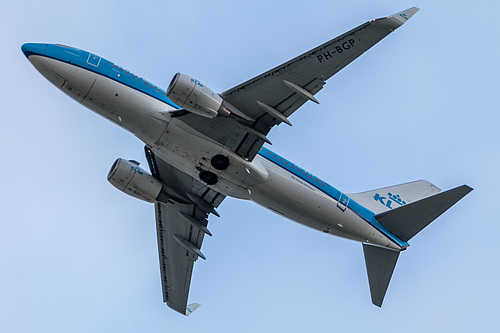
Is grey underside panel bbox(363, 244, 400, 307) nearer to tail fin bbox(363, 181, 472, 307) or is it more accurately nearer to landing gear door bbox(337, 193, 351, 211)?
tail fin bbox(363, 181, 472, 307)

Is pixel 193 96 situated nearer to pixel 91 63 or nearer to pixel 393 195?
pixel 91 63

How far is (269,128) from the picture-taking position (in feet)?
120

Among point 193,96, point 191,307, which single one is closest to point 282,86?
point 193,96

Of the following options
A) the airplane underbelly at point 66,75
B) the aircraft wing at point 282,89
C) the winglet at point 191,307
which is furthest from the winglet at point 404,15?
the winglet at point 191,307

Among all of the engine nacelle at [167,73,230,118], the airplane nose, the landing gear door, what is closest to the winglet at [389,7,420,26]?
the engine nacelle at [167,73,230,118]

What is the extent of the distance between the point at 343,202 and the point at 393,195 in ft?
19.3

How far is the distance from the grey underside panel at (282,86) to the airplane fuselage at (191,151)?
→ 76 centimetres

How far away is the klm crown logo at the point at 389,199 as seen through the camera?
1678 inches

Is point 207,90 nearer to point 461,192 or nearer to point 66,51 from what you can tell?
point 66,51

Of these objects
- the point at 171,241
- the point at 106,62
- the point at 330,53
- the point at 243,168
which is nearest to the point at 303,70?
the point at 330,53

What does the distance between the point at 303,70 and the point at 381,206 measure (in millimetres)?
12664

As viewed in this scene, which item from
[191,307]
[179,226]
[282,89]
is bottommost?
[191,307]

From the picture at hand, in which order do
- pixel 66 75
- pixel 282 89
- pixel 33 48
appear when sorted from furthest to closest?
pixel 33 48 < pixel 66 75 < pixel 282 89

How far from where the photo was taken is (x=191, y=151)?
36312mm
